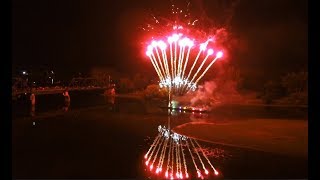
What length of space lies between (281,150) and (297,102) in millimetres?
20956

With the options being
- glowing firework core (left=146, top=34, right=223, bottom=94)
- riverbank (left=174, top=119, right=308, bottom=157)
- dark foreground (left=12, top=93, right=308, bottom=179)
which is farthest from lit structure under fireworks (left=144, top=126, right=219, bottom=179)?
glowing firework core (left=146, top=34, right=223, bottom=94)

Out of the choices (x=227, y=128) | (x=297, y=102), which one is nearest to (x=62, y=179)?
(x=227, y=128)

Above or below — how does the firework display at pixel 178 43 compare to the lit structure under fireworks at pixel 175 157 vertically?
above

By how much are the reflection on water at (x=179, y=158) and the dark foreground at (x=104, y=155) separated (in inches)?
11.2

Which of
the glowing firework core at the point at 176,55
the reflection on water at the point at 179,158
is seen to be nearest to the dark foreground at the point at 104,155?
the reflection on water at the point at 179,158

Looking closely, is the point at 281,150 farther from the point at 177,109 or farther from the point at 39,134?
the point at 177,109

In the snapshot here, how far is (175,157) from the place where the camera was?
14266 millimetres

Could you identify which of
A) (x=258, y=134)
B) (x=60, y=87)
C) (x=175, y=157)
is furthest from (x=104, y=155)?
(x=60, y=87)

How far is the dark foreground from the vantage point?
1217cm

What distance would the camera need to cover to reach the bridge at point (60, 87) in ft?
127

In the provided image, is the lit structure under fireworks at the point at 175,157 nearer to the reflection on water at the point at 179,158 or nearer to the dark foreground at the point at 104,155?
the reflection on water at the point at 179,158

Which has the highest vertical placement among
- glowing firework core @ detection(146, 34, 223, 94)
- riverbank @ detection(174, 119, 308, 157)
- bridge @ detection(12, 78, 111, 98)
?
glowing firework core @ detection(146, 34, 223, 94)

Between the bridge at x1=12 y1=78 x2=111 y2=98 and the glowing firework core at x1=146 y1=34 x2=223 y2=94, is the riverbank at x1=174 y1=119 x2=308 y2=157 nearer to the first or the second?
the glowing firework core at x1=146 y1=34 x2=223 y2=94

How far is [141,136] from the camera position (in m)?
18.9
